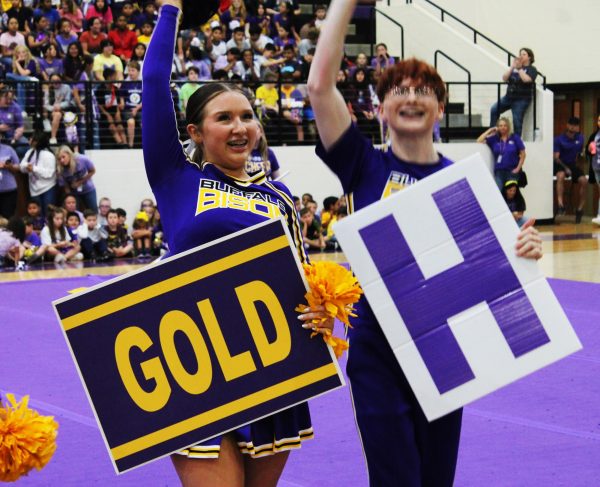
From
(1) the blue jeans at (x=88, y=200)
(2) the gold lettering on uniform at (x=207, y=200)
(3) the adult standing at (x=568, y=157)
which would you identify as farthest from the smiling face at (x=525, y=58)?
(2) the gold lettering on uniform at (x=207, y=200)

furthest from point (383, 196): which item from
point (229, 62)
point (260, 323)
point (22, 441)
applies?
point (229, 62)

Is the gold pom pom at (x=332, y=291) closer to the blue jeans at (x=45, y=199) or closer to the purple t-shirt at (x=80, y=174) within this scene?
the blue jeans at (x=45, y=199)

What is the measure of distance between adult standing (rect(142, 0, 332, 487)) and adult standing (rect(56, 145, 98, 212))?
11.9 m

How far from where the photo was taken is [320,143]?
3.37 m

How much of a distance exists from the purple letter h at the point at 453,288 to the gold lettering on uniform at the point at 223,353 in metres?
0.54

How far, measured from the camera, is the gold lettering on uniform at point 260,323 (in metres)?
3.30

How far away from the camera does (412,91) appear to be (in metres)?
3.38

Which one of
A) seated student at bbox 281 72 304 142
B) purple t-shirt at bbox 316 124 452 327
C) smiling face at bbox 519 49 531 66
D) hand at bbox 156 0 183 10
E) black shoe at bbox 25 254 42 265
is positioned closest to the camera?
purple t-shirt at bbox 316 124 452 327

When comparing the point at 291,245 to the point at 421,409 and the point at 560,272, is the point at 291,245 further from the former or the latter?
the point at 560,272

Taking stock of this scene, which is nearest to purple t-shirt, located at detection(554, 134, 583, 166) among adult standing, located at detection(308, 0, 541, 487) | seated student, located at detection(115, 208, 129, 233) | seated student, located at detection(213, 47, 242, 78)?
seated student, located at detection(213, 47, 242, 78)

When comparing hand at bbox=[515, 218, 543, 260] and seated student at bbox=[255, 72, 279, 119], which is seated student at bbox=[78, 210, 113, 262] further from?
hand at bbox=[515, 218, 543, 260]

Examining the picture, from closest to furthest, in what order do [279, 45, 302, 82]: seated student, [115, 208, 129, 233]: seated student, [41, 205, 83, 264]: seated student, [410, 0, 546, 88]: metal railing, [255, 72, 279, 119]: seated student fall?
[41, 205, 83, 264]: seated student → [115, 208, 129, 233]: seated student → [255, 72, 279, 119]: seated student → [279, 45, 302, 82]: seated student → [410, 0, 546, 88]: metal railing

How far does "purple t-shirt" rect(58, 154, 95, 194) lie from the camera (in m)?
15.4

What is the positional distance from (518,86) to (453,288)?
56.4 feet
